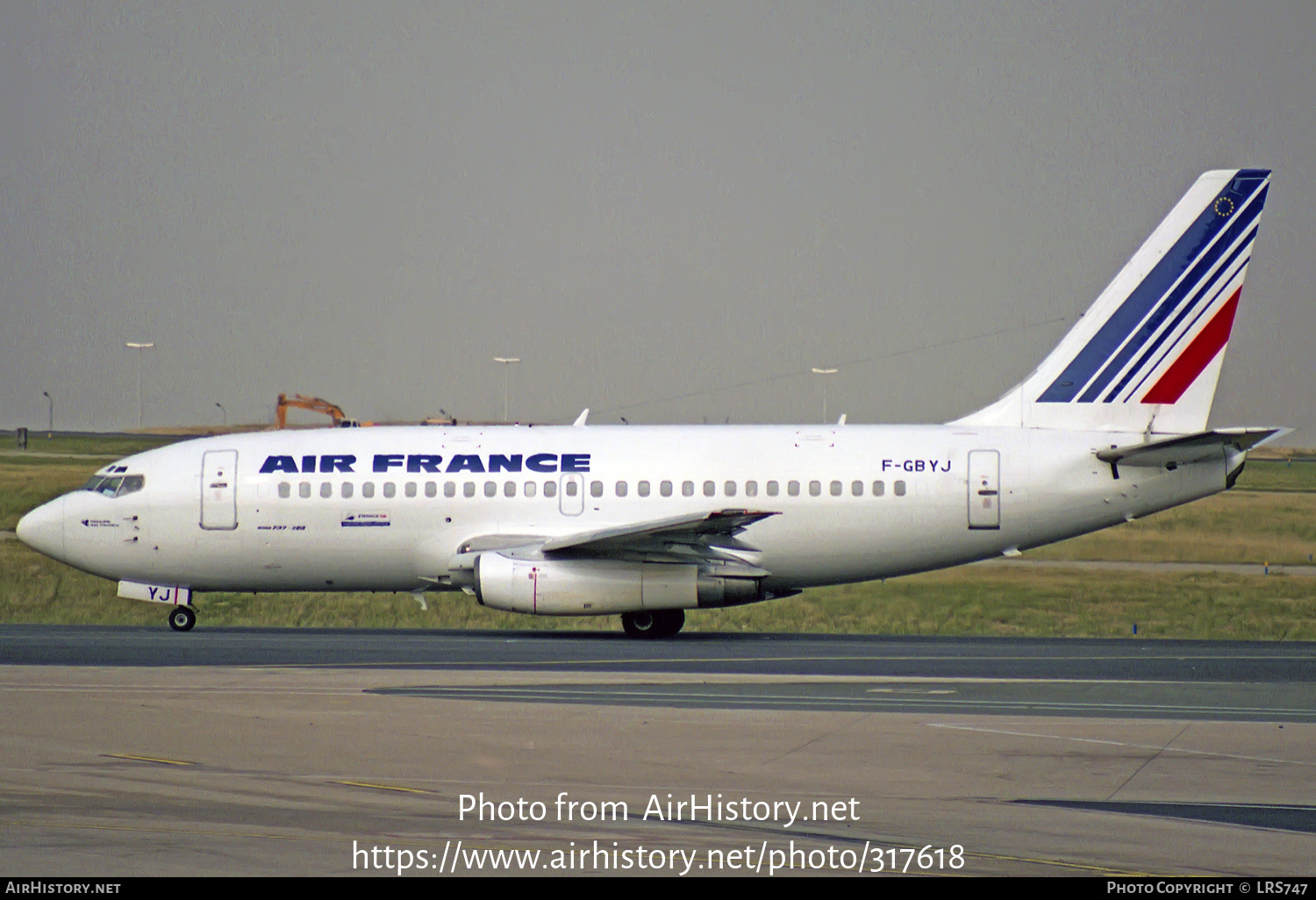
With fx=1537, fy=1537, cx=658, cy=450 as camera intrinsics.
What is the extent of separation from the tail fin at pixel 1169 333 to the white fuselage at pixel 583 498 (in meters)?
0.78

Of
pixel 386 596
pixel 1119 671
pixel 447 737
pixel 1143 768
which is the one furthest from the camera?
pixel 386 596

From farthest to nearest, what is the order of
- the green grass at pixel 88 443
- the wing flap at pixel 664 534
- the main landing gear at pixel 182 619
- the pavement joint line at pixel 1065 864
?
the green grass at pixel 88 443
the main landing gear at pixel 182 619
the wing flap at pixel 664 534
the pavement joint line at pixel 1065 864

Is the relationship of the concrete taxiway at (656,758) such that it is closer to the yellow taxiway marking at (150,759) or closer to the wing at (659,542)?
the yellow taxiway marking at (150,759)

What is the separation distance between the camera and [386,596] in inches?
1433

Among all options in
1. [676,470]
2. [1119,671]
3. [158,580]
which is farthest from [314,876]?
[158,580]

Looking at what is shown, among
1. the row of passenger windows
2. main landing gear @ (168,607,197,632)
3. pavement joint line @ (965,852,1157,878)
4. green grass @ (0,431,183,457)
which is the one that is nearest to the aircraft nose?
main landing gear @ (168,607,197,632)

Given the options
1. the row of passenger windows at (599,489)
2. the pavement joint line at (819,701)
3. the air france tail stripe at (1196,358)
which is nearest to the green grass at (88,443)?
the row of passenger windows at (599,489)

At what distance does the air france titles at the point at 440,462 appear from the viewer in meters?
28.8

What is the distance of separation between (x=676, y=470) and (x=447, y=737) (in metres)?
14.4

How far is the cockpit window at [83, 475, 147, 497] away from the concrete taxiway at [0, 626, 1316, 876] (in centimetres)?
658

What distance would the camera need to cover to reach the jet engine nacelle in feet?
88.0

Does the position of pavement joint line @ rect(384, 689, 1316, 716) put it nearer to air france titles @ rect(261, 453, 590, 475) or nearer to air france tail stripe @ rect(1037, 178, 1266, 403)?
air france titles @ rect(261, 453, 590, 475)

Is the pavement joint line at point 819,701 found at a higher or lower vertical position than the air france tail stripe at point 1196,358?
lower
